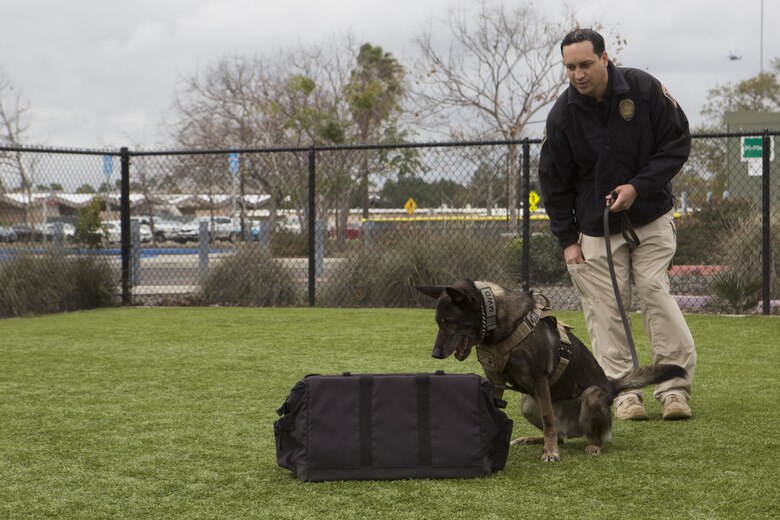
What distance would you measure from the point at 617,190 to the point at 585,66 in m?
0.59

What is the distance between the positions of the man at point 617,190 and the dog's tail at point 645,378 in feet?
1.48

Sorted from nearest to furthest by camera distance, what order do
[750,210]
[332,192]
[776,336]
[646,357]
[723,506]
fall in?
[723,506]
[646,357]
[776,336]
[750,210]
[332,192]

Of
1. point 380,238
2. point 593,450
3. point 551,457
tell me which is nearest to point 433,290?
point 551,457

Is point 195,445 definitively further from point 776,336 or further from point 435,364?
point 776,336

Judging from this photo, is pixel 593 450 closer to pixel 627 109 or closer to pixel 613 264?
pixel 613 264

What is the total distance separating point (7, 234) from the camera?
1064 cm

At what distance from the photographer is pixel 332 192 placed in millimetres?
14188

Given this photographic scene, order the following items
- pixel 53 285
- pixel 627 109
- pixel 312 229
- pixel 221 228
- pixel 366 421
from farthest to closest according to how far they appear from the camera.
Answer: pixel 221 228 < pixel 312 229 < pixel 53 285 < pixel 627 109 < pixel 366 421

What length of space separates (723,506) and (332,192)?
1128 cm

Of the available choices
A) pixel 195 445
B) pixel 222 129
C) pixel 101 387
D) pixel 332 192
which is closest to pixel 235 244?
pixel 332 192

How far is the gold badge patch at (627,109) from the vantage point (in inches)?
179

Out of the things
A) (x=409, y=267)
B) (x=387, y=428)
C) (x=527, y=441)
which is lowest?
(x=527, y=441)

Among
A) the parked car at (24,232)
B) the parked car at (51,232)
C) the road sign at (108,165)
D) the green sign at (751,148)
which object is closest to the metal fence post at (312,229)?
the road sign at (108,165)

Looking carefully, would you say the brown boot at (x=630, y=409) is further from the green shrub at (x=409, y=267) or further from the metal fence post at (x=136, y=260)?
the metal fence post at (x=136, y=260)
